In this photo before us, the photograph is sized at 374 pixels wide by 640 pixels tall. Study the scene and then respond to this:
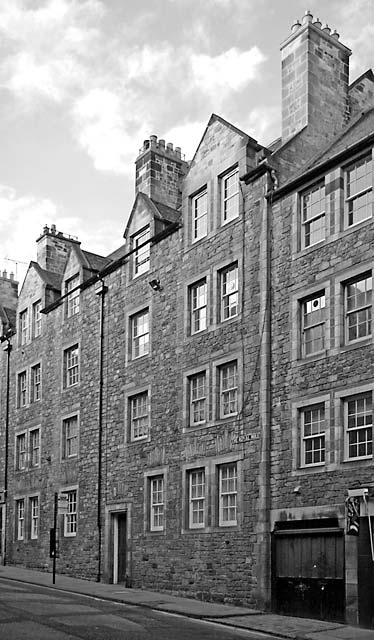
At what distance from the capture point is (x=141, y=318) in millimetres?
28484

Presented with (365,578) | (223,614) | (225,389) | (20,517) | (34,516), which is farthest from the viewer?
(20,517)

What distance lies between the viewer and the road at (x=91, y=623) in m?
15.5

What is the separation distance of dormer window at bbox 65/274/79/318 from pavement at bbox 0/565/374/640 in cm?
1000

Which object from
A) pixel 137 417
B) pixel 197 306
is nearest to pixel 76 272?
pixel 137 417

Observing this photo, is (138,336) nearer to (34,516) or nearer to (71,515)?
(71,515)

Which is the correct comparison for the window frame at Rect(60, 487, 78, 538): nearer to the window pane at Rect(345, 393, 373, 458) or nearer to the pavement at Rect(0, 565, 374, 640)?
the pavement at Rect(0, 565, 374, 640)

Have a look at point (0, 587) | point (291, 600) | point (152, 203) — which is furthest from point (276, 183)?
point (0, 587)

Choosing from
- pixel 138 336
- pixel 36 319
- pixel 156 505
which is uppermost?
pixel 36 319

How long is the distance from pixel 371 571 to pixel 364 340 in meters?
4.76

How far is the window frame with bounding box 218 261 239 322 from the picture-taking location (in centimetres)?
2363

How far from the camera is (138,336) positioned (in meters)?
28.5

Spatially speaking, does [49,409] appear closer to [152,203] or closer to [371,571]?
[152,203]

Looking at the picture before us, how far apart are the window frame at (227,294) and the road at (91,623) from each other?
25.6ft

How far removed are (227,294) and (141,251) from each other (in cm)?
569
